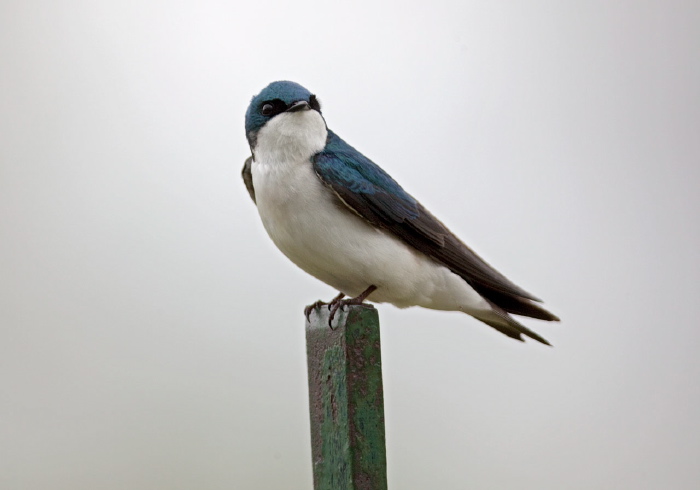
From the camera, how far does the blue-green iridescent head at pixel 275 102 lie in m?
1.79

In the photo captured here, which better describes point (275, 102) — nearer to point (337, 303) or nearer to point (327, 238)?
point (327, 238)

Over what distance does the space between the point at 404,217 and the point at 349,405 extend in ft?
1.65

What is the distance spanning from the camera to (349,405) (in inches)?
55.9

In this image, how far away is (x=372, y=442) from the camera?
1.43 meters

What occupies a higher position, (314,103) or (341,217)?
(314,103)

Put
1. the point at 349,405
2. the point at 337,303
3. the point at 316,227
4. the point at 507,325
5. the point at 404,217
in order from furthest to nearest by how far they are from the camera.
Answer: the point at 507,325, the point at 404,217, the point at 316,227, the point at 337,303, the point at 349,405

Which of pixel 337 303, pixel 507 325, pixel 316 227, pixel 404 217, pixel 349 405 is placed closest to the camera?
pixel 349 405

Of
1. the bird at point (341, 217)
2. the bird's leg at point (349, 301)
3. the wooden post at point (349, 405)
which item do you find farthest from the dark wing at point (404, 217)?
the wooden post at point (349, 405)

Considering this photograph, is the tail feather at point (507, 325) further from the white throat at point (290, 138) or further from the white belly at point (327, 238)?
the white throat at point (290, 138)

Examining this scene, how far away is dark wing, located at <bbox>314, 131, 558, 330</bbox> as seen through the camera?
1.74 meters

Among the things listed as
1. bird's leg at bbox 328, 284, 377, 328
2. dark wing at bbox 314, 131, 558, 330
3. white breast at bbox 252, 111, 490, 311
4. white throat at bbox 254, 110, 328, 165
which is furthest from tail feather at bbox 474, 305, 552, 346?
white throat at bbox 254, 110, 328, 165

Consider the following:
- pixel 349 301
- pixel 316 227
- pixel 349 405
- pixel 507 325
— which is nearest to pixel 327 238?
pixel 316 227

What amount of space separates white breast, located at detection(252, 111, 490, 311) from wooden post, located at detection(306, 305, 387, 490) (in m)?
0.23

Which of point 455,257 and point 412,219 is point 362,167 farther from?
point 455,257
